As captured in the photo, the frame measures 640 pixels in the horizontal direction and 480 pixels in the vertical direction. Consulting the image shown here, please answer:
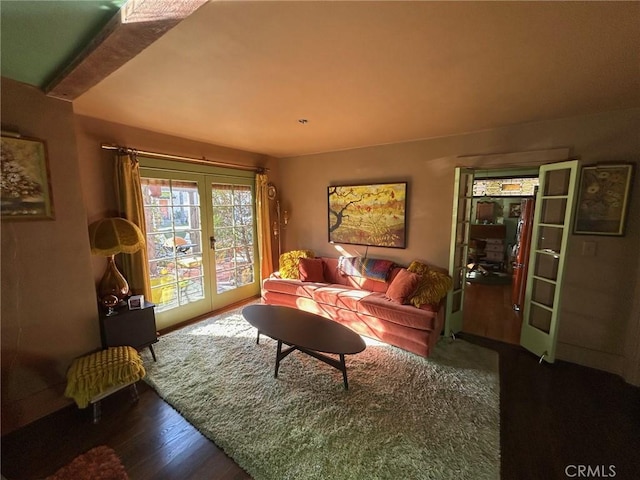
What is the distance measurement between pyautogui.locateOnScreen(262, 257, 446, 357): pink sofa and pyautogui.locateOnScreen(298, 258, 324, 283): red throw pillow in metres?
0.09

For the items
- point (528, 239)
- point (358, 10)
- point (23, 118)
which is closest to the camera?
point (358, 10)

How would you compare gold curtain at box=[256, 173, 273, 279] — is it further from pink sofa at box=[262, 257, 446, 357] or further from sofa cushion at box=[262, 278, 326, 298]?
sofa cushion at box=[262, 278, 326, 298]

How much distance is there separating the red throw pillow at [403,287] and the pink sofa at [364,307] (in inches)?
3.0

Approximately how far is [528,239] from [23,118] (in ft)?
17.0

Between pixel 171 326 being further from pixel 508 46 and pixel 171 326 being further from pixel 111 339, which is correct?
pixel 508 46

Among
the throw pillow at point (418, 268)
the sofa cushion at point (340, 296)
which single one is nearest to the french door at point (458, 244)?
the throw pillow at point (418, 268)

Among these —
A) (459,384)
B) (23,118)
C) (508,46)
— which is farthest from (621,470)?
(23,118)

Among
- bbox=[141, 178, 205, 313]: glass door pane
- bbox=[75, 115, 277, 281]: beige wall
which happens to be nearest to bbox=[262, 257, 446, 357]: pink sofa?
bbox=[141, 178, 205, 313]: glass door pane

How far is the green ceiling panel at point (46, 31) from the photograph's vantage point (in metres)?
1.06

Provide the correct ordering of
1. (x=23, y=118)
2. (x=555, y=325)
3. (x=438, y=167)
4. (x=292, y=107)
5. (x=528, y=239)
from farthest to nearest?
(x=528, y=239) < (x=438, y=167) < (x=555, y=325) < (x=292, y=107) < (x=23, y=118)

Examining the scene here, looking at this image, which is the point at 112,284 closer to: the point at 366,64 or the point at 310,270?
the point at 310,270

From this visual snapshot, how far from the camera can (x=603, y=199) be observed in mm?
2307

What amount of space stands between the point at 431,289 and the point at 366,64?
2218mm

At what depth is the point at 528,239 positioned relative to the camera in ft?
11.3
